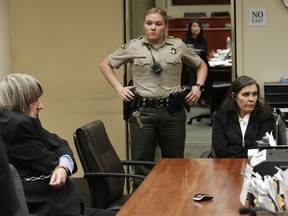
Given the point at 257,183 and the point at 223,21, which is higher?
the point at 223,21

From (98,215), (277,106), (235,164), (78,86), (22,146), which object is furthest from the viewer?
(78,86)

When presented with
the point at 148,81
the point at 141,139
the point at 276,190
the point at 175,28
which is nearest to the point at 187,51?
the point at 148,81

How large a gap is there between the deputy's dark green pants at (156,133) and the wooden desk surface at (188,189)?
876mm

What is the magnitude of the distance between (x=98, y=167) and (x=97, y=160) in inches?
1.6

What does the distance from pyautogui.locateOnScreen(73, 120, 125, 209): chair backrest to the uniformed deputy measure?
801 mm

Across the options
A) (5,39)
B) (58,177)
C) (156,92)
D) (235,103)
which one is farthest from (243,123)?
(5,39)

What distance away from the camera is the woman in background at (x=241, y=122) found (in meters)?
4.33

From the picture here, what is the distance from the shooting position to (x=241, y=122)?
173 inches

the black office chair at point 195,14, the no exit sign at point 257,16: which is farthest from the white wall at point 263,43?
the black office chair at point 195,14

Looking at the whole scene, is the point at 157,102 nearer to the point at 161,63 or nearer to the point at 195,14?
the point at 161,63

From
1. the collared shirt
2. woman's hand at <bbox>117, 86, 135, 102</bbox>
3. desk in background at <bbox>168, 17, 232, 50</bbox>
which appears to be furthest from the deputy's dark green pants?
desk in background at <bbox>168, 17, 232, 50</bbox>

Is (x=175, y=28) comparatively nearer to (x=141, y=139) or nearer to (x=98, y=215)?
(x=141, y=139)

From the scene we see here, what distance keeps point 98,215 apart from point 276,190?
136cm

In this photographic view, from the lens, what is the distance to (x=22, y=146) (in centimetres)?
314
